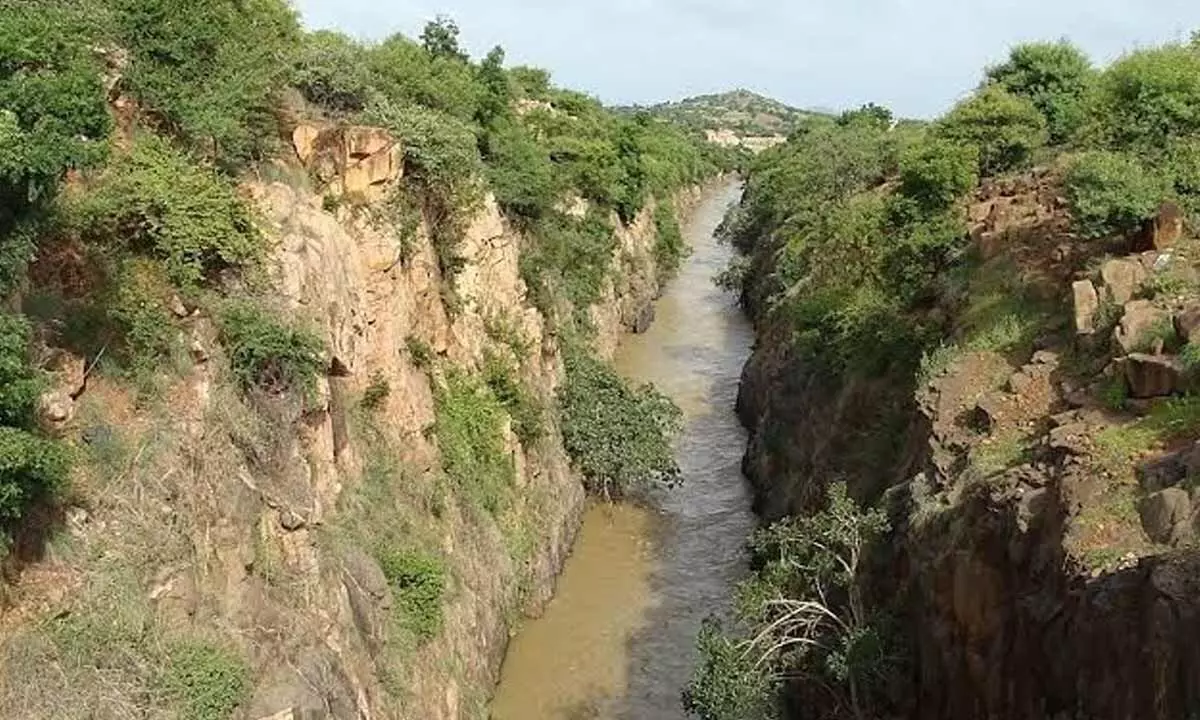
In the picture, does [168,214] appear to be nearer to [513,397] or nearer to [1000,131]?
[513,397]

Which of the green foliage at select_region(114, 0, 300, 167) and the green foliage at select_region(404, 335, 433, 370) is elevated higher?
the green foliage at select_region(114, 0, 300, 167)

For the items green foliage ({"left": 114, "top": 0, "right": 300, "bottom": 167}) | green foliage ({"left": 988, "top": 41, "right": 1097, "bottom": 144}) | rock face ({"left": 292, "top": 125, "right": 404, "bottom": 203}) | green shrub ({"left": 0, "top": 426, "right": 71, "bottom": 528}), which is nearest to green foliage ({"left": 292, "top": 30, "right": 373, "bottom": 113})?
rock face ({"left": 292, "top": 125, "right": 404, "bottom": 203})

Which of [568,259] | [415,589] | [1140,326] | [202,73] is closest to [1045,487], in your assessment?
[1140,326]

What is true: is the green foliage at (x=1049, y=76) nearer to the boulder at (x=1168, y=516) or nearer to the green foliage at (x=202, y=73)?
the boulder at (x=1168, y=516)

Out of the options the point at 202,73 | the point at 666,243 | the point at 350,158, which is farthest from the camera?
the point at 666,243

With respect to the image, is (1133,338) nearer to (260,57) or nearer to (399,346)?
(399,346)

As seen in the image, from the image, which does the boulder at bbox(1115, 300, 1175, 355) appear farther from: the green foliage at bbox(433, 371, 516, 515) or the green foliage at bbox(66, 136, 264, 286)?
the green foliage at bbox(66, 136, 264, 286)
